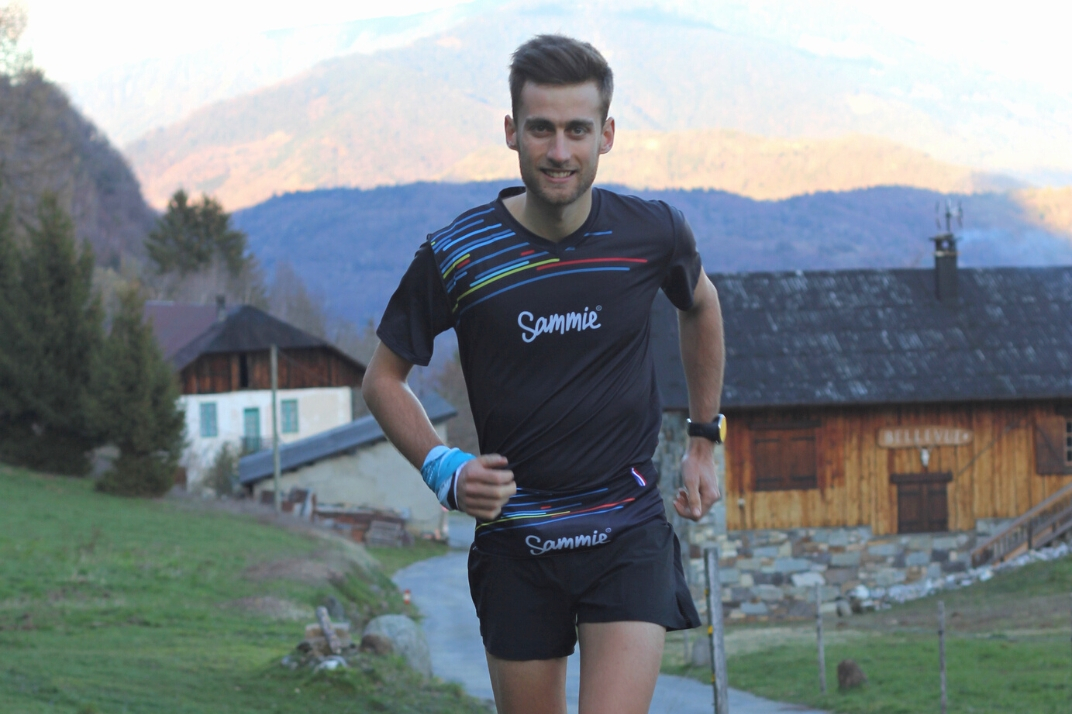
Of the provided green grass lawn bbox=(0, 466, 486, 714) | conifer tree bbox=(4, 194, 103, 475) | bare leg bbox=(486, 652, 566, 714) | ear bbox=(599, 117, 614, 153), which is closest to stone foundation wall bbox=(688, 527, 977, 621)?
green grass lawn bbox=(0, 466, 486, 714)

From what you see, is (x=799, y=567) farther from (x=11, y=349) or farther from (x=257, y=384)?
(x=257, y=384)

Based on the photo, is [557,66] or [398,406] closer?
[557,66]

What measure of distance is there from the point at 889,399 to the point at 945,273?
4425 millimetres

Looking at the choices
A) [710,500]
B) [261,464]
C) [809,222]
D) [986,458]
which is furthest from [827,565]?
[809,222]

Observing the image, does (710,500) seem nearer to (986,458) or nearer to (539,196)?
(539,196)

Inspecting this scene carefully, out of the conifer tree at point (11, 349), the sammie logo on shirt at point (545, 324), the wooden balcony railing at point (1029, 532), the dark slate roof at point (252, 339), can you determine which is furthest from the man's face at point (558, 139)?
the dark slate roof at point (252, 339)

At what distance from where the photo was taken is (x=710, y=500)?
4180mm

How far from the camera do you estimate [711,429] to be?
14.5 ft

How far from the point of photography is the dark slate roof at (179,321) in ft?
249

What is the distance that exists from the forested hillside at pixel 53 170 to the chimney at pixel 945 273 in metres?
29.7

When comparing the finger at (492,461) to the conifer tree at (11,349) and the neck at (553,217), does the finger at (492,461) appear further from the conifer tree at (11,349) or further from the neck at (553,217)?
the conifer tree at (11,349)

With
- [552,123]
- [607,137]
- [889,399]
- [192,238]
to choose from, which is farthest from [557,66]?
[192,238]

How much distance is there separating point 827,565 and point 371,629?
1771cm

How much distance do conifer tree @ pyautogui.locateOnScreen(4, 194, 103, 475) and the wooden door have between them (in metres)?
26.4
